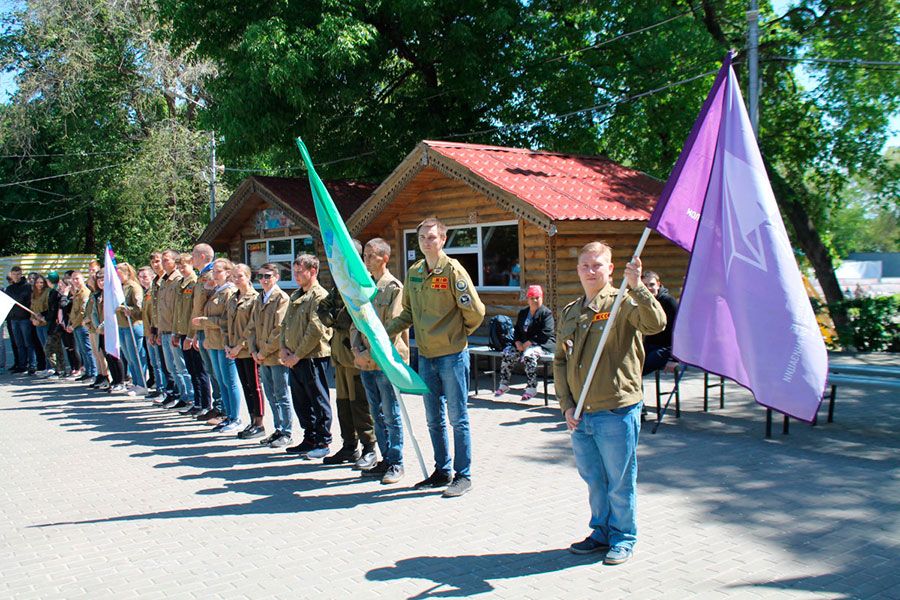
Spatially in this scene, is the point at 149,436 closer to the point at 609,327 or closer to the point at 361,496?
the point at 361,496

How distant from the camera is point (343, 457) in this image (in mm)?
7941

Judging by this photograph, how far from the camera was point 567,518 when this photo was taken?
600 cm

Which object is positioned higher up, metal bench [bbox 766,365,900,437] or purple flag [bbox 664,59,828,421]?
purple flag [bbox 664,59,828,421]

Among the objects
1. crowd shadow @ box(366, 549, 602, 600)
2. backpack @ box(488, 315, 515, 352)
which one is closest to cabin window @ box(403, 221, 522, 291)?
backpack @ box(488, 315, 515, 352)

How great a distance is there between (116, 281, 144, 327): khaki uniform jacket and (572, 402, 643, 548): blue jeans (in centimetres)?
960

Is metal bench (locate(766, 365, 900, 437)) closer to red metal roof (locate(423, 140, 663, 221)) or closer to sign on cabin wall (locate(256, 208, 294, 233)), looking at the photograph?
red metal roof (locate(423, 140, 663, 221))

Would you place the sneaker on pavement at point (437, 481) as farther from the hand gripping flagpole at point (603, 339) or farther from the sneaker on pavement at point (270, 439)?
the sneaker on pavement at point (270, 439)

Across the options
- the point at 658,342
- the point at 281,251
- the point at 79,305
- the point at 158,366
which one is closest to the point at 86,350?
the point at 79,305

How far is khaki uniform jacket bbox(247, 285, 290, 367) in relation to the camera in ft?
27.8

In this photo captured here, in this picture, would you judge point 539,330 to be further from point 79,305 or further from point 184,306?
point 79,305

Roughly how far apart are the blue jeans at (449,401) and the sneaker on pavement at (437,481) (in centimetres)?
4

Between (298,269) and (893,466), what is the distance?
5.68 metres

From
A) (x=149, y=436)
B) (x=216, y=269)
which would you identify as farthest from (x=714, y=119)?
(x=149, y=436)

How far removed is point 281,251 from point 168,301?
10.8 m
